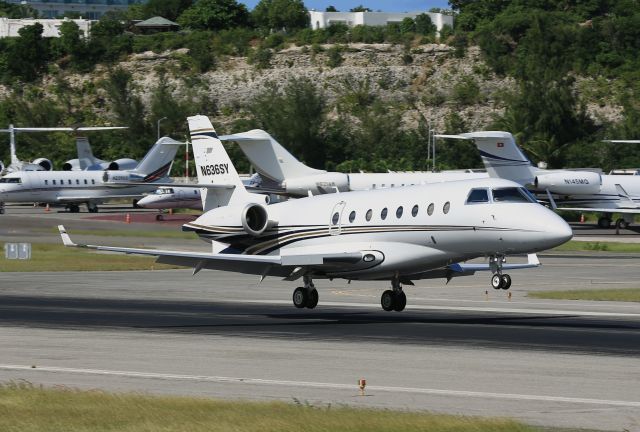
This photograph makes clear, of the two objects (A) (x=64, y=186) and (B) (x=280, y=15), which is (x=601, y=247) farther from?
(B) (x=280, y=15)

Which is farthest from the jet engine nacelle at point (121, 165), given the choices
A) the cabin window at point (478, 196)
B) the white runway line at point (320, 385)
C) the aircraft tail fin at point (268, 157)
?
the white runway line at point (320, 385)

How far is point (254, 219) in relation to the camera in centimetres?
3344

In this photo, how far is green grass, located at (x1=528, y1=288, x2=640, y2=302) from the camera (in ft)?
123

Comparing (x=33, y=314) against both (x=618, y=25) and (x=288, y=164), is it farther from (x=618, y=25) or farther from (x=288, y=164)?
(x=618, y=25)

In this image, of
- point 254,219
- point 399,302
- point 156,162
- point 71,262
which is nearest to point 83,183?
point 156,162

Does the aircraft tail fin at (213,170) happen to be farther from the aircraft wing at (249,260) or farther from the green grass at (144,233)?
the green grass at (144,233)

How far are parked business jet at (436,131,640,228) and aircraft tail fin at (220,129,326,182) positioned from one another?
12.0 m

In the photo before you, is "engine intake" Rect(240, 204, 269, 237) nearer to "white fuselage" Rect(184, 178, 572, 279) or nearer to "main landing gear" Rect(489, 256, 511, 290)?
"white fuselage" Rect(184, 178, 572, 279)

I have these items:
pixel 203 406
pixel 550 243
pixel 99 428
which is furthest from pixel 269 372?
pixel 550 243

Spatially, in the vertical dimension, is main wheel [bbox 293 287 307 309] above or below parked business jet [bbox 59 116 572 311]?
below

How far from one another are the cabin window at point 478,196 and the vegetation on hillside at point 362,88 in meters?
77.0

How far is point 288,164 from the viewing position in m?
64.6

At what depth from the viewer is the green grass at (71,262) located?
50969 mm

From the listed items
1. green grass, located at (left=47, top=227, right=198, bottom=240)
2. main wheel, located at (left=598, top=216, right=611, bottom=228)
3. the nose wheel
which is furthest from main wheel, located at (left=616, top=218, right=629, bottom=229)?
the nose wheel
